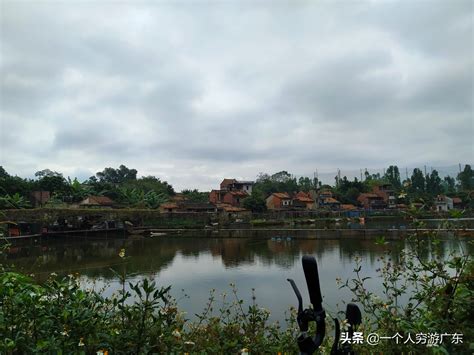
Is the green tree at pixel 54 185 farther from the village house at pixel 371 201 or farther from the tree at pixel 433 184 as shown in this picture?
the tree at pixel 433 184

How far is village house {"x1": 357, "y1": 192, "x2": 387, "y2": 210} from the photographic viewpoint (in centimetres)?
4678

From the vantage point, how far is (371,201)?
47.3m

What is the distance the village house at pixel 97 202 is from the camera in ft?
109

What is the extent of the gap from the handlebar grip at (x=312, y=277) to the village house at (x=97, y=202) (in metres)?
35.4

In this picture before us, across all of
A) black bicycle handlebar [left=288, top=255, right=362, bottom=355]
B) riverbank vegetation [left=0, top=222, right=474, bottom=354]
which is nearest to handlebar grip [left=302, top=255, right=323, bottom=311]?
black bicycle handlebar [left=288, top=255, right=362, bottom=355]

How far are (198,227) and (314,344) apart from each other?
108 ft

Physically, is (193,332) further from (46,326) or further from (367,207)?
(367,207)

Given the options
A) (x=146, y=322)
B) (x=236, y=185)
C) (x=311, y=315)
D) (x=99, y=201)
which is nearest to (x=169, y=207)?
(x=99, y=201)

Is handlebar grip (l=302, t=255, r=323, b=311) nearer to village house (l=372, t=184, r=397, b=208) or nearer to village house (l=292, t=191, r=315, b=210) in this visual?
village house (l=292, t=191, r=315, b=210)

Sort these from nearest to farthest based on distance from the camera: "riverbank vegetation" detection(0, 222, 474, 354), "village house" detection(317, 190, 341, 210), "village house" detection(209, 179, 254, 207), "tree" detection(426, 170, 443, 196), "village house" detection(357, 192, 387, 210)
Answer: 1. "riverbank vegetation" detection(0, 222, 474, 354)
2. "village house" detection(209, 179, 254, 207)
3. "village house" detection(317, 190, 341, 210)
4. "village house" detection(357, 192, 387, 210)
5. "tree" detection(426, 170, 443, 196)

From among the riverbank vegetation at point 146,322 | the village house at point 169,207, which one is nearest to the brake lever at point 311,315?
the riverbank vegetation at point 146,322

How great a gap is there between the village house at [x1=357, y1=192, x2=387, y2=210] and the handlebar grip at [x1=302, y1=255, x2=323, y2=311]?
161 ft

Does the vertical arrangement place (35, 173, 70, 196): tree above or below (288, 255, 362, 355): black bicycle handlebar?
above

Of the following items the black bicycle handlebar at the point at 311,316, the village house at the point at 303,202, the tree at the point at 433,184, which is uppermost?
the tree at the point at 433,184
